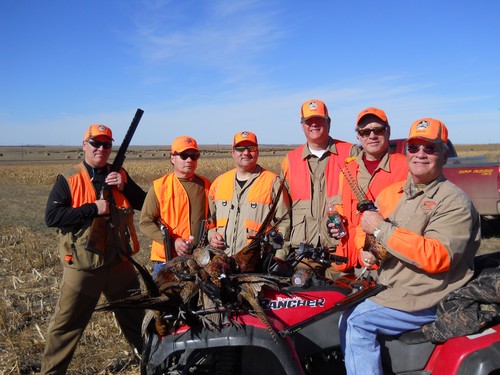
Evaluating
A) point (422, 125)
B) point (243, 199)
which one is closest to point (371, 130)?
point (422, 125)

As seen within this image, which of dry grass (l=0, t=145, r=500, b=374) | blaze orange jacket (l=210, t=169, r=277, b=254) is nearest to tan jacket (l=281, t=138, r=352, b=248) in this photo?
blaze orange jacket (l=210, t=169, r=277, b=254)

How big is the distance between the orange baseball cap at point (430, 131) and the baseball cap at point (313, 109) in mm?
1565

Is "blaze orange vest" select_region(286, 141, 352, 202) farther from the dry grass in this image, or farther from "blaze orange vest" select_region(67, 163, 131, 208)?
the dry grass

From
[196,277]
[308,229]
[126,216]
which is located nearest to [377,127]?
[308,229]

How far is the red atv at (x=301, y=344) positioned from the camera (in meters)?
2.78

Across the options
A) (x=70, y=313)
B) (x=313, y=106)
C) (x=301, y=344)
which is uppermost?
(x=313, y=106)

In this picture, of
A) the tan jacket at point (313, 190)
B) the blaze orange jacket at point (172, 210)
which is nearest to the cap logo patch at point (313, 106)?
the tan jacket at point (313, 190)

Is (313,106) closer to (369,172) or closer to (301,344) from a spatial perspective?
(369,172)

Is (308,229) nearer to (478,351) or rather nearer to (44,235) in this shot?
(478,351)

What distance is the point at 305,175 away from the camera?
4676 mm

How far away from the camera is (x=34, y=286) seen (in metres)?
7.45

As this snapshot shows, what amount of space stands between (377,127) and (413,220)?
1480mm

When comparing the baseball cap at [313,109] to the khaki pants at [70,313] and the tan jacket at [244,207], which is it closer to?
the tan jacket at [244,207]

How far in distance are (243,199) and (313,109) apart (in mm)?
1153
